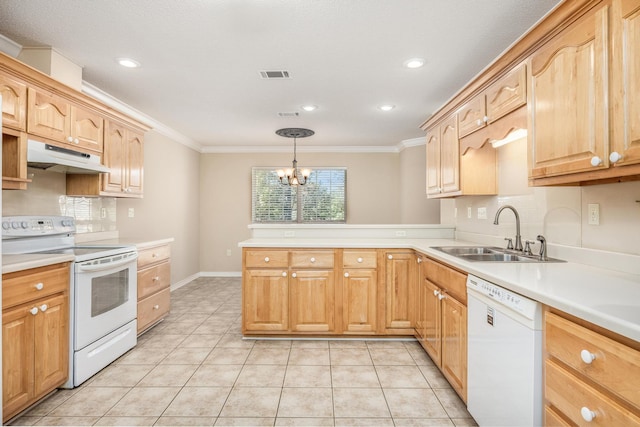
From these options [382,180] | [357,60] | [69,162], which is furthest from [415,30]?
[382,180]

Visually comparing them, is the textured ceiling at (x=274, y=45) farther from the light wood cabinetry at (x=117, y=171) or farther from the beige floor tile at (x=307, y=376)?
the beige floor tile at (x=307, y=376)

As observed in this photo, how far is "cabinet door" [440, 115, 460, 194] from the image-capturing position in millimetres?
2832

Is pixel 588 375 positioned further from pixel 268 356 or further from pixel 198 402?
pixel 268 356

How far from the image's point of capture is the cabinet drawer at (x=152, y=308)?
303cm

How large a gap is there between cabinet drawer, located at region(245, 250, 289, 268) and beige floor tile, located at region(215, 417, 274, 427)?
52.7 inches

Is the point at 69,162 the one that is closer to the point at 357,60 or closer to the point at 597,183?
the point at 357,60

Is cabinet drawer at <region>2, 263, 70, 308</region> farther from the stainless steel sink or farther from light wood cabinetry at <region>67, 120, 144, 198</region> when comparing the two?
the stainless steel sink

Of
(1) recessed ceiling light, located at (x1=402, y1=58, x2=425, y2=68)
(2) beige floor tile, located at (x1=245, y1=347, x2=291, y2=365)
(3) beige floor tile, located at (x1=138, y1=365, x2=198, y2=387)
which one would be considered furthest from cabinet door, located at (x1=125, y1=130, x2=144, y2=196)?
(1) recessed ceiling light, located at (x1=402, y1=58, x2=425, y2=68)

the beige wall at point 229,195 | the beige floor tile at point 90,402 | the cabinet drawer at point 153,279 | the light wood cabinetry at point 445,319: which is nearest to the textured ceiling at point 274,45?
the light wood cabinetry at point 445,319

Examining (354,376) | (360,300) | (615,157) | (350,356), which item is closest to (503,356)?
(615,157)

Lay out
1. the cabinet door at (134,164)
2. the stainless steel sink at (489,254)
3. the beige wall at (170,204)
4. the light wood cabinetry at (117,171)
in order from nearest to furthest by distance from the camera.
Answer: the stainless steel sink at (489,254)
the light wood cabinetry at (117,171)
the cabinet door at (134,164)
the beige wall at (170,204)

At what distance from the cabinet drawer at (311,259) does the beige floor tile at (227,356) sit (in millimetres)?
871

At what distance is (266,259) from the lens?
119 inches

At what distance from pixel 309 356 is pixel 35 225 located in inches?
95.9
